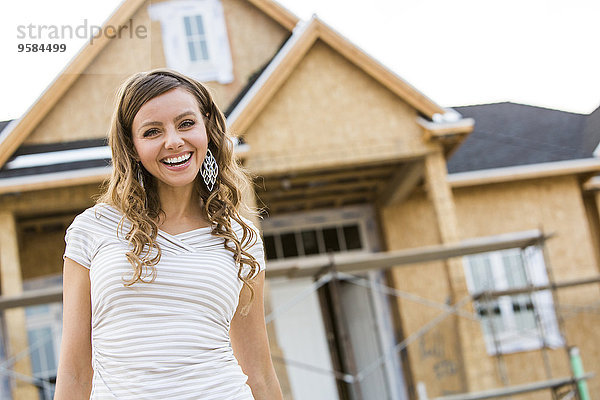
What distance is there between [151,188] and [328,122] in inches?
313

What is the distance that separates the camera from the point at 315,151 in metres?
9.62

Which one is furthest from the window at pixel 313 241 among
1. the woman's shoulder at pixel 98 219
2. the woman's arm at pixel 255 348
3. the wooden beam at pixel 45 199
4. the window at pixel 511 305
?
the woman's shoulder at pixel 98 219

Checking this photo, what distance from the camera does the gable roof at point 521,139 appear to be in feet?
37.7

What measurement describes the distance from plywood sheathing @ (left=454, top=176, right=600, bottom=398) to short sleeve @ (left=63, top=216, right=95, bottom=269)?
10578 mm

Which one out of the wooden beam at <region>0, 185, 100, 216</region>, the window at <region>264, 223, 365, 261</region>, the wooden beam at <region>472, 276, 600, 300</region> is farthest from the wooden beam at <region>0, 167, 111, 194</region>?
the wooden beam at <region>472, 276, 600, 300</region>

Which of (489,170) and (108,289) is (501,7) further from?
(108,289)

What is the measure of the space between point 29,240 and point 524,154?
25.5 ft

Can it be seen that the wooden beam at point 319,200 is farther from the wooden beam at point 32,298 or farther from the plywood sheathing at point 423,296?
the wooden beam at point 32,298

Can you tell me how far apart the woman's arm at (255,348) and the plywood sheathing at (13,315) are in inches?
286

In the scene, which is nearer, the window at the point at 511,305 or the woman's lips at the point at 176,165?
the woman's lips at the point at 176,165

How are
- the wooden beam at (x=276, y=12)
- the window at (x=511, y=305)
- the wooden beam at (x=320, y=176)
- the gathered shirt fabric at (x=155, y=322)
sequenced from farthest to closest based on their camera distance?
the window at (x=511, y=305)
the wooden beam at (x=276, y=12)
the wooden beam at (x=320, y=176)
the gathered shirt fabric at (x=155, y=322)

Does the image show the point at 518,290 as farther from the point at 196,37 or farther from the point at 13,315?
the point at 13,315

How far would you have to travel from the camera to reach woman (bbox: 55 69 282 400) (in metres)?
1.63

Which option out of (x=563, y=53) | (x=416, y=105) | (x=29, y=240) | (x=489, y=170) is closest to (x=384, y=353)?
(x=489, y=170)
